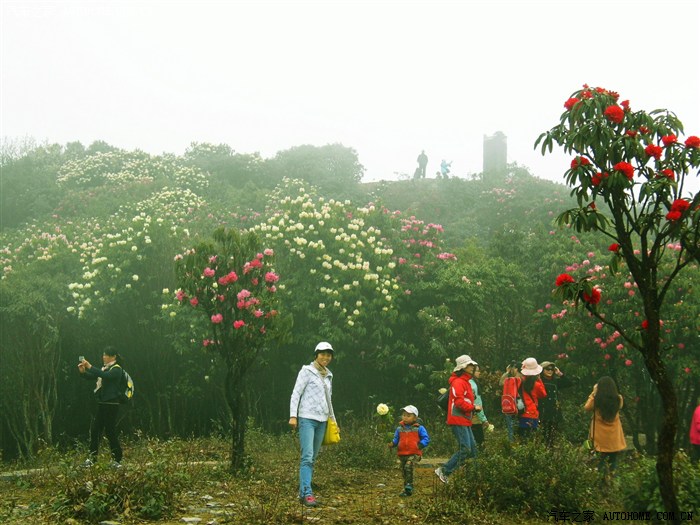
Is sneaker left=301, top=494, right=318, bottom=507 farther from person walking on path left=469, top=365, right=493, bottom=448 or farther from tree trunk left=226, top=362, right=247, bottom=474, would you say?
person walking on path left=469, top=365, right=493, bottom=448

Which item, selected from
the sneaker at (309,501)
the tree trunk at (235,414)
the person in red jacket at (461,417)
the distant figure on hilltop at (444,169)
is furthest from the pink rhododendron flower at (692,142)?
the distant figure on hilltop at (444,169)

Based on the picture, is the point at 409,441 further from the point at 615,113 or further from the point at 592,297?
the point at 615,113

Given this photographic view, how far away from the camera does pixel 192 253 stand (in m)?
9.48

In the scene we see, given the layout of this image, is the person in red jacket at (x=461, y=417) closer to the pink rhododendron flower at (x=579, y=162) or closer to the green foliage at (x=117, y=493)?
the green foliage at (x=117, y=493)

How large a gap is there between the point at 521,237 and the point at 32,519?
13.4m

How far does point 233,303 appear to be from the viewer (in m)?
9.30

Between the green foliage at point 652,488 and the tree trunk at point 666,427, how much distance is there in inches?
42.1

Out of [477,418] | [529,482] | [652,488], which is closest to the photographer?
[652,488]

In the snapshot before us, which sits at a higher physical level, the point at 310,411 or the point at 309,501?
the point at 310,411

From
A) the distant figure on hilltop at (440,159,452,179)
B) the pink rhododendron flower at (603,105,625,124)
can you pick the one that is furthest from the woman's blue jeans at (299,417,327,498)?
the distant figure on hilltop at (440,159,452,179)

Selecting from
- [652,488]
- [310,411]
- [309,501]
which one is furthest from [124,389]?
[652,488]

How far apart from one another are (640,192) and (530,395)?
509cm

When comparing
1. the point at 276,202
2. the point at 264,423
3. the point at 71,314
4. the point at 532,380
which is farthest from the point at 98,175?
the point at 532,380

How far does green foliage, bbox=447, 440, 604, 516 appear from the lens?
707 centimetres
